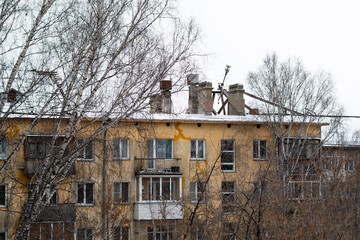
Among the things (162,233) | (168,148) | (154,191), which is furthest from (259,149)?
(162,233)

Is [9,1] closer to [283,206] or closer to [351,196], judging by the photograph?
[283,206]

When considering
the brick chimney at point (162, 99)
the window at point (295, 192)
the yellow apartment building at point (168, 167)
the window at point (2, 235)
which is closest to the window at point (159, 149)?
the yellow apartment building at point (168, 167)

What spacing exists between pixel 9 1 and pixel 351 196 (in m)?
15.1

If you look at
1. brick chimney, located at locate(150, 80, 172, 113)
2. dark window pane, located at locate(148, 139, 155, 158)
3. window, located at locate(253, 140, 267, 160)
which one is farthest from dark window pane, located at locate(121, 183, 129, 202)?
brick chimney, located at locate(150, 80, 172, 113)

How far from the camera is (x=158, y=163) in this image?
31359mm

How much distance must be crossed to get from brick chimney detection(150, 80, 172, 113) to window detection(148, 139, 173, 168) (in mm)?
16476

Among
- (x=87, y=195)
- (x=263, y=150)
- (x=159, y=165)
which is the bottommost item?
(x=87, y=195)

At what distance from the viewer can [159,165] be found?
1233 inches

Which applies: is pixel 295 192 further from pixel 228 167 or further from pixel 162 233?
pixel 228 167

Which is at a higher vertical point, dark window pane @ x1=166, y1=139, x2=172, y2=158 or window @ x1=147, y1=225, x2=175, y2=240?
dark window pane @ x1=166, y1=139, x2=172, y2=158

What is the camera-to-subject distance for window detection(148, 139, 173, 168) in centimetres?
3138

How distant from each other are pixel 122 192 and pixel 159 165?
226 cm

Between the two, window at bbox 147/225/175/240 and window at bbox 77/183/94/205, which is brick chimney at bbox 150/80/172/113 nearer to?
window at bbox 147/225/175/240

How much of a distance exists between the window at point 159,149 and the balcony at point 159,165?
0.08 m
